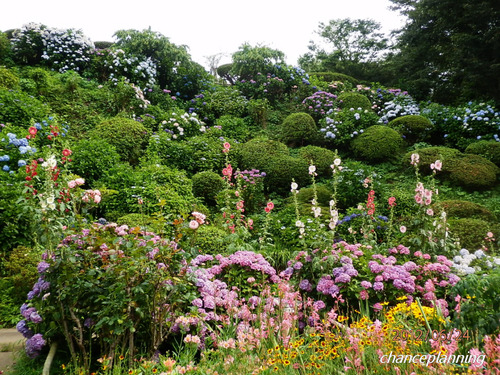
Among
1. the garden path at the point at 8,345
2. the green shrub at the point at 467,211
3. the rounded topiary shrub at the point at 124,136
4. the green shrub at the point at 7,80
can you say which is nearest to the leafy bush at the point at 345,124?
the green shrub at the point at 467,211

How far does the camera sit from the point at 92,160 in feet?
20.2

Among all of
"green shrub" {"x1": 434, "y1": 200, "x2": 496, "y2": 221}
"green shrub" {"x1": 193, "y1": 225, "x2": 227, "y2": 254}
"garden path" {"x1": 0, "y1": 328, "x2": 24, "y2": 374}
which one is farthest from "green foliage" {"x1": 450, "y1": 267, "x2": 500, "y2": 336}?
"green shrub" {"x1": 434, "y1": 200, "x2": 496, "y2": 221}

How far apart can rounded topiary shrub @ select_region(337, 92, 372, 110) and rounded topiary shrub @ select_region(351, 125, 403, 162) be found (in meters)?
1.78

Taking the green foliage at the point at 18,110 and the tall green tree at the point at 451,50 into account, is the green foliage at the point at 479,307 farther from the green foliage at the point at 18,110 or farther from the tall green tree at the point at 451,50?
the tall green tree at the point at 451,50

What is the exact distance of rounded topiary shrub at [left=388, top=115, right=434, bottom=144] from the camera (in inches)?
376

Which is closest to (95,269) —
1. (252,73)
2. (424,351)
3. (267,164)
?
(424,351)

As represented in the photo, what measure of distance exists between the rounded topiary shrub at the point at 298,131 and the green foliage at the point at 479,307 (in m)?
7.57

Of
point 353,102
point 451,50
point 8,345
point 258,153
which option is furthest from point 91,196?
point 451,50

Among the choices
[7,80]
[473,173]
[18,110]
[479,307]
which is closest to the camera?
[479,307]

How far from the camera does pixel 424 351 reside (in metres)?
2.06

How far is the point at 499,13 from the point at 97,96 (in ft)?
35.5

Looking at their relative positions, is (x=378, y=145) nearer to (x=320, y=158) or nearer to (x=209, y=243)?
(x=320, y=158)

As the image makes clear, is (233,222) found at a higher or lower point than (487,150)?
lower

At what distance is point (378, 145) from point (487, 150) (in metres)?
2.34
